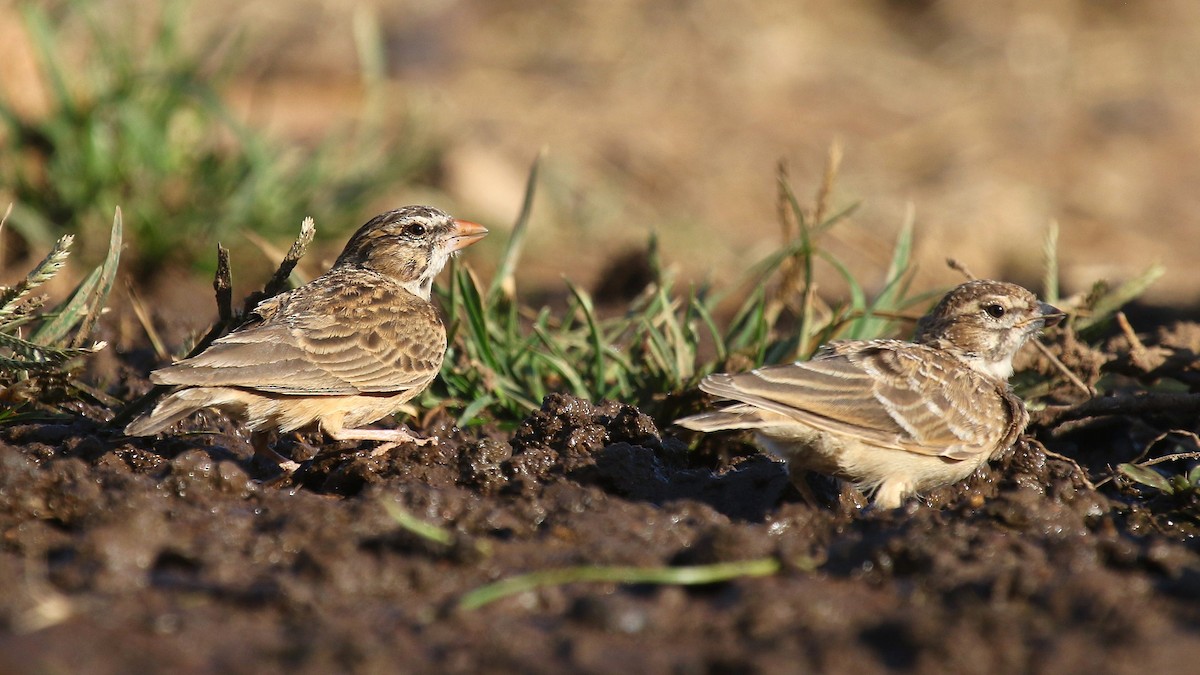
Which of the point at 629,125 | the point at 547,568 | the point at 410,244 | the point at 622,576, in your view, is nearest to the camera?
the point at 622,576

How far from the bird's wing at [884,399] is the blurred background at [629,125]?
2.38 metres

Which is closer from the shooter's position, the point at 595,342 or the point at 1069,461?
the point at 1069,461

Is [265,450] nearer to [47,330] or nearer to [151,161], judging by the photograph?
[47,330]

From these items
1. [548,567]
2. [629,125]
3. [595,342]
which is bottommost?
[629,125]

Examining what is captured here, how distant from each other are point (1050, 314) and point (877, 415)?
119cm

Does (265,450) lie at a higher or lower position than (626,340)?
higher

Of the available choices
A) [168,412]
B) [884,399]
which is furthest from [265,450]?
[884,399]

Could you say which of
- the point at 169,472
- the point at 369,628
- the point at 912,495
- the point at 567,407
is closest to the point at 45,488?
the point at 169,472

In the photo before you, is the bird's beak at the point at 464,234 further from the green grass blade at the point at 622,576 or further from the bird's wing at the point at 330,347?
the green grass blade at the point at 622,576

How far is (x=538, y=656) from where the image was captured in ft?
11.1

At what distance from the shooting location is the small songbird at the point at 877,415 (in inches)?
210

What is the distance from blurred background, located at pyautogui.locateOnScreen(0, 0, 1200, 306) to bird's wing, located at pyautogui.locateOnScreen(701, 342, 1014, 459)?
238cm

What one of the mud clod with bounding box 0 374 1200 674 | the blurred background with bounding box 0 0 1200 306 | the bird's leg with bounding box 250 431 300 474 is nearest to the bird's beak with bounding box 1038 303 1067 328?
the mud clod with bounding box 0 374 1200 674

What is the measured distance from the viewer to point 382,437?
19.0 ft
